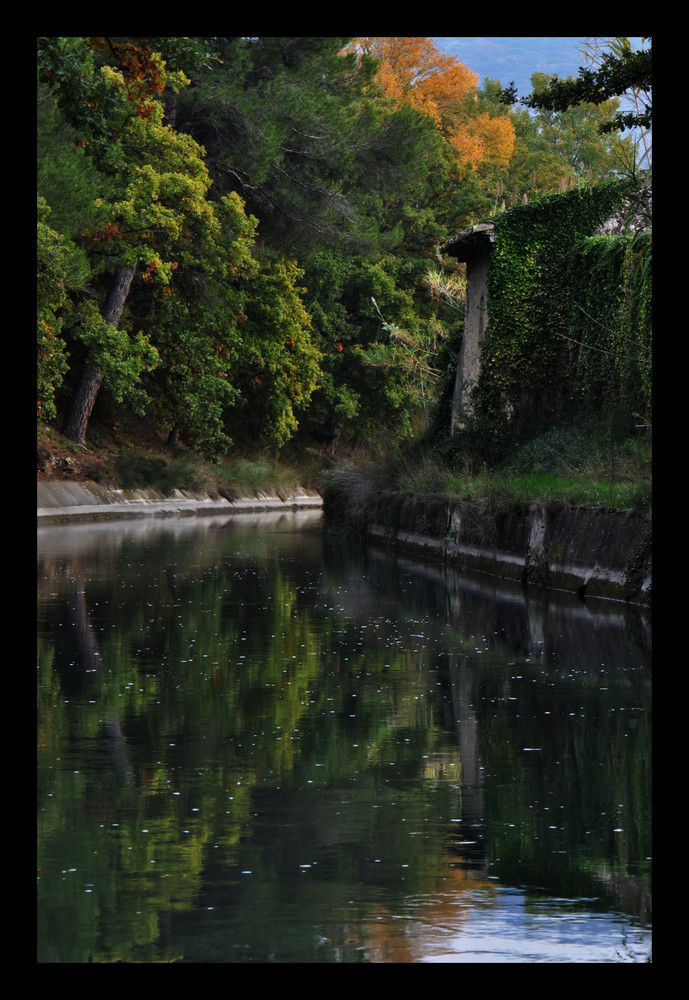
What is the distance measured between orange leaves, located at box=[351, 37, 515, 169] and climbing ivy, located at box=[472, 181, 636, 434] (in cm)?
4694

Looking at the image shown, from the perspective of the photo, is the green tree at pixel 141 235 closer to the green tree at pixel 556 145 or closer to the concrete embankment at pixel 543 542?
the concrete embankment at pixel 543 542

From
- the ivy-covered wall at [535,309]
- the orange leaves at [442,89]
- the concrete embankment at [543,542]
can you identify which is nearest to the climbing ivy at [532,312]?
the ivy-covered wall at [535,309]

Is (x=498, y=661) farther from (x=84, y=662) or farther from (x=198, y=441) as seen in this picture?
(x=198, y=441)

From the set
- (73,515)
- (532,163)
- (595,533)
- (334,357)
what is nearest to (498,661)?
(595,533)

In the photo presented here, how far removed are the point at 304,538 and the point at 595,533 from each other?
15.9 metres

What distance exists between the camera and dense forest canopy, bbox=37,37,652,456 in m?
42.9

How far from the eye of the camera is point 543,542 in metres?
20.2

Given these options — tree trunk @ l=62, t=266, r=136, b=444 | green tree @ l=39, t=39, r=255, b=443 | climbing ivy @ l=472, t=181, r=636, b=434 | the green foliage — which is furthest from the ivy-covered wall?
tree trunk @ l=62, t=266, r=136, b=444

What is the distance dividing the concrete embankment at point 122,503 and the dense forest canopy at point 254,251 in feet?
8.16

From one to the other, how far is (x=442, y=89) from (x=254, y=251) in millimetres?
26808

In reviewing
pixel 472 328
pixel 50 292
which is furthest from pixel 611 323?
pixel 50 292

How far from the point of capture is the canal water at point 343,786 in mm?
5184

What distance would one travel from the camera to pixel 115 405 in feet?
179

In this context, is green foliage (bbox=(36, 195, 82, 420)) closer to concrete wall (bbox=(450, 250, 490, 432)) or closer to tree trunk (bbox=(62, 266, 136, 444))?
tree trunk (bbox=(62, 266, 136, 444))
